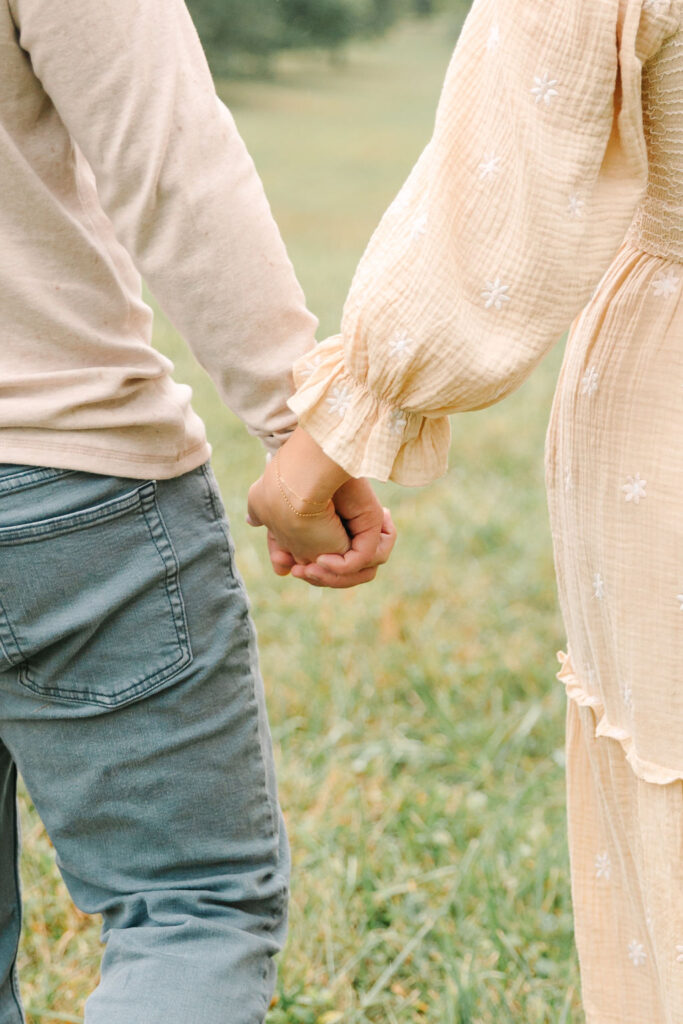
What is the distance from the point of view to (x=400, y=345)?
41.7 inches

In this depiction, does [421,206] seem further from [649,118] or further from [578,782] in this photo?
[578,782]

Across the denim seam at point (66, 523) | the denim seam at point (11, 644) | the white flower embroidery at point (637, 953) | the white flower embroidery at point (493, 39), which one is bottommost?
the white flower embroidery at point (637, 953)

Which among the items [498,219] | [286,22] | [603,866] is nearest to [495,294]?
[498,219]

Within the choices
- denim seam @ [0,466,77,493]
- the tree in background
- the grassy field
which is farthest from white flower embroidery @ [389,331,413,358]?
the tree in background

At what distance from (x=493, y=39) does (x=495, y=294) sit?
0.21 meters

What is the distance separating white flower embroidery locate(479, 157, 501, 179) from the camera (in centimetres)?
102

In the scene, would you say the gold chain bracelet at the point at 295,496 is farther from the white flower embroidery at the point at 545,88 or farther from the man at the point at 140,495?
the white flower embroidery at the point at 545,88

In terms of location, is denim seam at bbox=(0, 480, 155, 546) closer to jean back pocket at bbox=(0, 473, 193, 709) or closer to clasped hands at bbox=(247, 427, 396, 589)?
jean back pocket at bbox=(0, 473, 193, 709)

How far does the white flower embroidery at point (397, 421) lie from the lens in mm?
1122

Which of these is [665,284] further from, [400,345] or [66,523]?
[66,523]

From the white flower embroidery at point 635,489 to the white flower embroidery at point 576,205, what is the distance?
26 centimetres

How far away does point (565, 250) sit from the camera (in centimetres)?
101

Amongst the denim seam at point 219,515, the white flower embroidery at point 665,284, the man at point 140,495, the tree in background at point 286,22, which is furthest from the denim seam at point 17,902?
the tree in background at point 286,22

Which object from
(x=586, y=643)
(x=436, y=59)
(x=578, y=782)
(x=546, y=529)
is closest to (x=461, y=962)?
(x=578, y=782)
